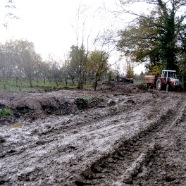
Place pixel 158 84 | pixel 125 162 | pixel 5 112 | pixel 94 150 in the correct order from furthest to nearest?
pixel 158 84
pixel 5 112
pixel 94 150
pixel 125 162

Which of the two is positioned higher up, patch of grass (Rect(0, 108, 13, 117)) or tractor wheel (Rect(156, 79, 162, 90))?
tractor wheel (Rect(156, 79, 162, 90))

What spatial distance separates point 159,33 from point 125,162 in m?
28.4

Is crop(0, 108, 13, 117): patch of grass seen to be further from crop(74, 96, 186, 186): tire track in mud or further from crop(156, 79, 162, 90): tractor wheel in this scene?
crop(156, 79, 162, 90): tractor wheel

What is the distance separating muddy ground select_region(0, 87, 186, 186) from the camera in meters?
4.18

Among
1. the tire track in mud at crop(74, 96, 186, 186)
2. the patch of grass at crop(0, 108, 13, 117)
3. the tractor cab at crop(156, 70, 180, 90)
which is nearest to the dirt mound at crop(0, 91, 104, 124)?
the patch of grass at crop(0, 108, 13, 117)

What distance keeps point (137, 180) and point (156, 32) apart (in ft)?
94.9

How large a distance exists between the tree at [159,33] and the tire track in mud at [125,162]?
24.2 metres

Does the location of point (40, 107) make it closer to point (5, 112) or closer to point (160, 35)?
point (5, 112)

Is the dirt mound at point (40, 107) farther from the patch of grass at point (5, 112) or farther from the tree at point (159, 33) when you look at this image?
the tree at point (159, 33)

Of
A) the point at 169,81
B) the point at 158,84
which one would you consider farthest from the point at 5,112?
the point at 158,84

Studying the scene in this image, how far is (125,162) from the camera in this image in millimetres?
4855

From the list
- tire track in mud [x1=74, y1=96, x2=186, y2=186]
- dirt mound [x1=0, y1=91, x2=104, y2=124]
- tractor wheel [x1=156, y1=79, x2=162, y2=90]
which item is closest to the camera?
tire track in mud [x1=74, y1=96, x2=186, y2=186]

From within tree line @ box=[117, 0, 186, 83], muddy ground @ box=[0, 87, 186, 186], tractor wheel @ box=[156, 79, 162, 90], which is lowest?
muddy ground @ box=[0, 87, 186, 186]

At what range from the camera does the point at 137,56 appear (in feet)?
108
